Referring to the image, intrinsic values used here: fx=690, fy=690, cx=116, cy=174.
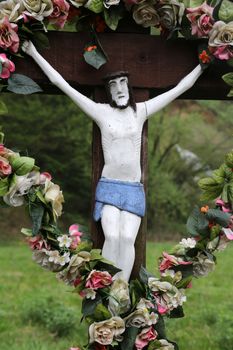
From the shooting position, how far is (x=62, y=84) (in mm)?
3236

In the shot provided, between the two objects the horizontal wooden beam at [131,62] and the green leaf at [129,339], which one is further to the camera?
the horizontal wooden beam at [131,62]

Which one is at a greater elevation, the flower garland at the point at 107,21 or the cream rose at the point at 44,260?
the flower garland at the point at 107,21

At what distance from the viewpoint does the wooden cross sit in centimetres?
330

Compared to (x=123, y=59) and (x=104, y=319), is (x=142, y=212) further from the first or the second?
(x=123, y=59)

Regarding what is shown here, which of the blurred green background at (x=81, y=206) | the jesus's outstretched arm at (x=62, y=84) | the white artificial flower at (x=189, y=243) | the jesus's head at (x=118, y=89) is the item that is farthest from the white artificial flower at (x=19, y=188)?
the white artificial flower at (x=189, y=243)

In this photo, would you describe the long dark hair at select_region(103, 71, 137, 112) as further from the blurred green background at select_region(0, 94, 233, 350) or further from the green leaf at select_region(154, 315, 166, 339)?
the green leaf at select_region(154, 315, 166, 339)

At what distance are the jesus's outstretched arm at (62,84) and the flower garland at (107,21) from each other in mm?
55

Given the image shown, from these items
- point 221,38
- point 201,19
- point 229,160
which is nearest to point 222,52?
point 221,38

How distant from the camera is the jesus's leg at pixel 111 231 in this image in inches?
125

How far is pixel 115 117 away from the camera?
3234 millimetres

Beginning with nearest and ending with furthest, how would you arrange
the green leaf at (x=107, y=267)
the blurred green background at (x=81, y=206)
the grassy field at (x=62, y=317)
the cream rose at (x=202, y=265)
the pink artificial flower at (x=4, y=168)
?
the pink artificial flower at (x=4, y=168)
the green leaf at (x=107, y=267)
the cream rose at (x=202, y=265)
the grassy field at (x=62, y=317)
the blurred green background at (x=81, y=206)

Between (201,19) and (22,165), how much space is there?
3.53 ft

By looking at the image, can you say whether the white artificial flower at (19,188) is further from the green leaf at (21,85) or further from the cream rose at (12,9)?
the cream rose at (12,9)

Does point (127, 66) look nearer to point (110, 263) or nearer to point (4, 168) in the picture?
point (4, 168)
